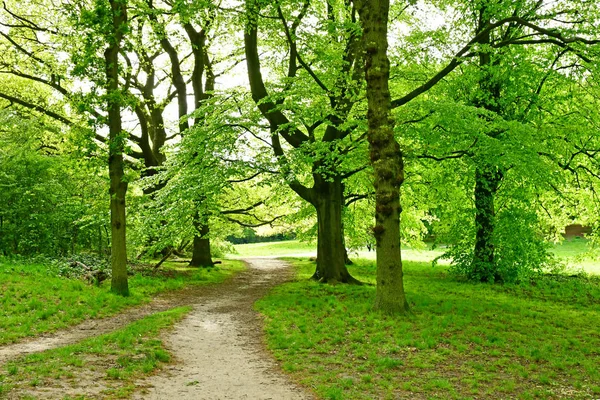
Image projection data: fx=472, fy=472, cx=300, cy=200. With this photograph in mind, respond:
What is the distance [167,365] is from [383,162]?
6508 millimetres

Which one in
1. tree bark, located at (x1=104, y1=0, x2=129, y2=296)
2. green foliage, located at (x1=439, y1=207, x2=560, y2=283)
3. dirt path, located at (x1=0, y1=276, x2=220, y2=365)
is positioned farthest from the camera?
green foliage, located at (x1=439, y1=207, x2=560, y2=283)

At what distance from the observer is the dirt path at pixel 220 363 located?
→ 707cm

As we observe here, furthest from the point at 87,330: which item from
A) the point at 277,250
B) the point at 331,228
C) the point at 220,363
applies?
the point at 277,250

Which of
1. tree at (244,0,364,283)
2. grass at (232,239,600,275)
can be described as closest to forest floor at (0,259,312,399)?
tree at (244,0,364,283)

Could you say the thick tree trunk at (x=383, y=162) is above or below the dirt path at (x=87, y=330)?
above

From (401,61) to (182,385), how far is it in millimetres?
12369

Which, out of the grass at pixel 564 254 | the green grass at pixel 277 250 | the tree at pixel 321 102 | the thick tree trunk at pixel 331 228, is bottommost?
the green grass at pixel 277 250

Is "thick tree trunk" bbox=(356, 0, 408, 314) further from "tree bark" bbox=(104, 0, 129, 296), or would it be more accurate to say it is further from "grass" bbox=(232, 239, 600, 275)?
"grass" bbox=(232, 239, 600, 275)

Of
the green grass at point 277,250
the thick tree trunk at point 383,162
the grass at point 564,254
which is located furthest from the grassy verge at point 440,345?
the green grass at point 277,250

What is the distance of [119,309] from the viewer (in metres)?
13.7

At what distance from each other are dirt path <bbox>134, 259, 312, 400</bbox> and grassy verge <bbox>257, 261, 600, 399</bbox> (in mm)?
425

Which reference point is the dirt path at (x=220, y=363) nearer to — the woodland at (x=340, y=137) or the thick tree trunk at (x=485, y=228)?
the woodland at (x=340, y=137)

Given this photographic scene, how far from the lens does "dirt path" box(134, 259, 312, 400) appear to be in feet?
23.2

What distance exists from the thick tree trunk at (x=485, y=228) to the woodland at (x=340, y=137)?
84 mm
